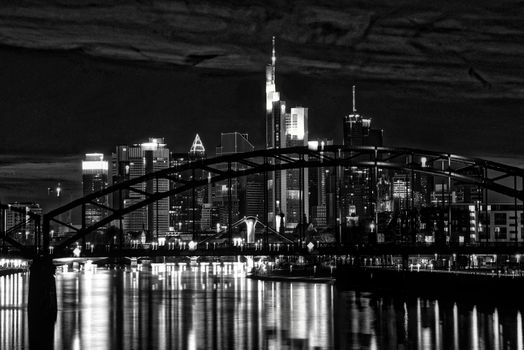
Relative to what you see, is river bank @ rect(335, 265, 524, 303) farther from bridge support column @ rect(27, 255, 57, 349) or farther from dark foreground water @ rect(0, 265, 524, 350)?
bridge support column @ rect(27, 255, 57, 349)

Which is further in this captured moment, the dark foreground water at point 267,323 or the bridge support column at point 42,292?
the bridge support column at point 42,292

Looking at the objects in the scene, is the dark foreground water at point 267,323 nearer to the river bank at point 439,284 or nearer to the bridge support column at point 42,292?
the bridge support column at point 42,292

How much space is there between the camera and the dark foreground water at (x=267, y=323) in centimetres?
6731

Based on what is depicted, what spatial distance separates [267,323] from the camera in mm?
81562

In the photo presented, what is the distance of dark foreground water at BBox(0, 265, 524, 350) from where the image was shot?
6731 centimetres

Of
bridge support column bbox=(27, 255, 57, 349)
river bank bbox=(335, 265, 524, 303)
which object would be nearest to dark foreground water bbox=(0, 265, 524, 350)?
bridge support column bbox=(27, 255, 57, 349)

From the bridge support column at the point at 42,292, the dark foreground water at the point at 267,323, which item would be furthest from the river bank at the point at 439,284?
the bridge support column at the point at 42,292

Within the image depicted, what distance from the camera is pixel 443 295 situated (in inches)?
4461

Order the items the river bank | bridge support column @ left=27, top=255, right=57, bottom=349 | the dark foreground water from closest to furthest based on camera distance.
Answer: the dark foreground water, bridge support column @ left=27, top=255, right=57, bottom=349, the river bank

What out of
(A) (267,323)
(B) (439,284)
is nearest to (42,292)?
(A) (267,323)

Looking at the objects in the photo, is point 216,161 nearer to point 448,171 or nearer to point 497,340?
point 448,171

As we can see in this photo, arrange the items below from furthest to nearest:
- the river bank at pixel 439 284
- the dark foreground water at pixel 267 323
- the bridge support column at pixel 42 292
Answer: the river bank at pixel 439 284 → the bridge support column at pixel 42 292 → the dark foreground water at pixel 267 323

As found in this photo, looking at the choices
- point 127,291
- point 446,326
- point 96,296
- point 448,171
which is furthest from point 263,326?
point 127,291

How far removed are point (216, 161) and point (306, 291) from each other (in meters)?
42.1
